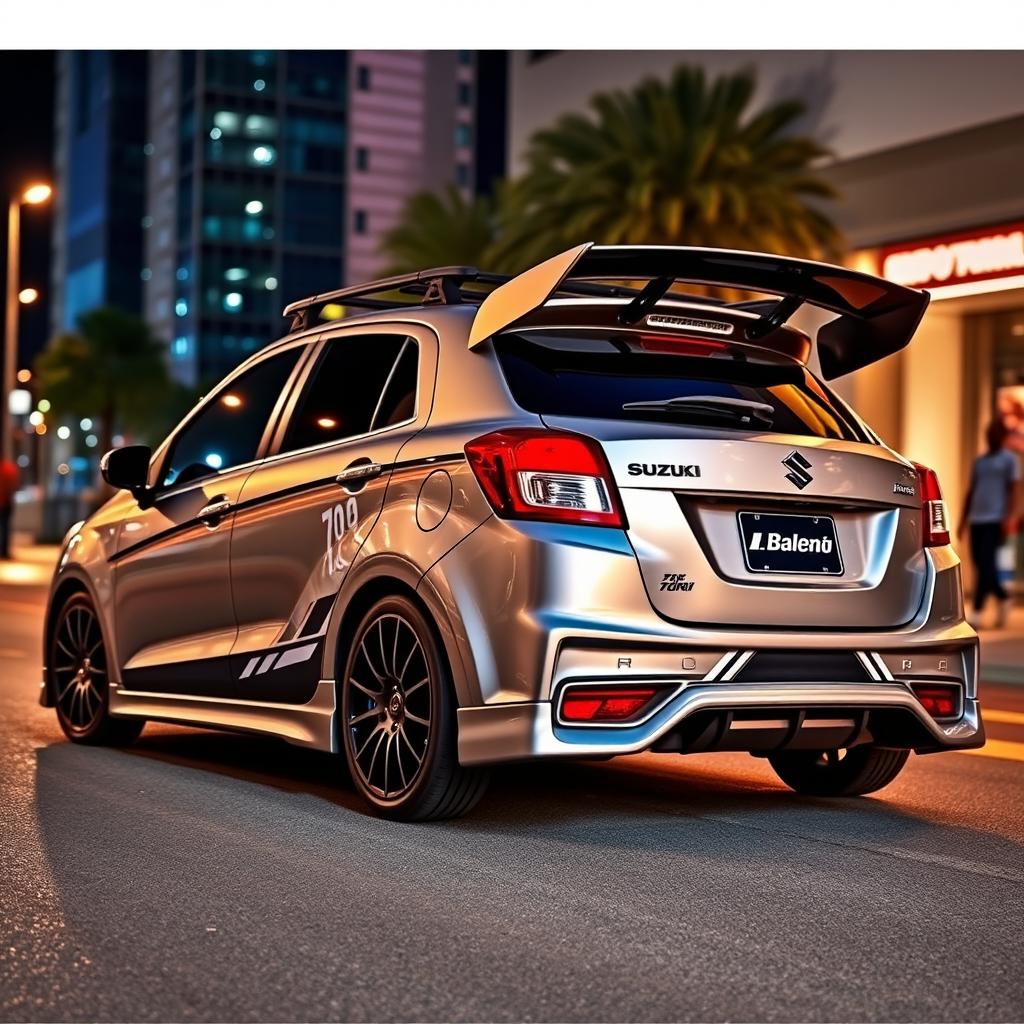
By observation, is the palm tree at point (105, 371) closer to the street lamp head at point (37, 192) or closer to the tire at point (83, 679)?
the street lamp head at point (37, 192)

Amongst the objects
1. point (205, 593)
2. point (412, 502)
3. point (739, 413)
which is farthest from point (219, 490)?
point (739, 413)

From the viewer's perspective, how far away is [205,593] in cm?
686

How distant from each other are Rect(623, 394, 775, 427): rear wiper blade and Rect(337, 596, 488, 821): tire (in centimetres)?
95

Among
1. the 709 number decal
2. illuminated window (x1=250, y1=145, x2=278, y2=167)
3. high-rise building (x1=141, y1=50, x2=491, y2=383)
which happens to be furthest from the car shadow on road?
illuminated window (x1=250, y1=145, x2=278, y2=167)

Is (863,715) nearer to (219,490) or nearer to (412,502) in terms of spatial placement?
(412,502)

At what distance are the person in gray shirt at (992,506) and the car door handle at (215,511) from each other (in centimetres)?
1024

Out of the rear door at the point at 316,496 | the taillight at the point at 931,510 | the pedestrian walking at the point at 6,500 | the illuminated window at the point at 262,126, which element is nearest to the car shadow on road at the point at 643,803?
the rear door at the point at 316,496

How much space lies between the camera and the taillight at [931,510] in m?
5.92

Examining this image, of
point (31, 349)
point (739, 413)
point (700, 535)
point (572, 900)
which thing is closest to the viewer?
point (572, 900)

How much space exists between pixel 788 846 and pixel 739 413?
135 cm

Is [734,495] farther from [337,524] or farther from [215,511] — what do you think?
[215,511]

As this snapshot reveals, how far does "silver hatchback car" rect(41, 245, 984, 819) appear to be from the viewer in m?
5.29
